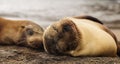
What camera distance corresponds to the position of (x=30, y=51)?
164 inches

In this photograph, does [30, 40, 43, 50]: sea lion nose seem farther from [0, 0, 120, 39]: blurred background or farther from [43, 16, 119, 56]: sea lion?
[0, 0, 120, 39]: blurred background

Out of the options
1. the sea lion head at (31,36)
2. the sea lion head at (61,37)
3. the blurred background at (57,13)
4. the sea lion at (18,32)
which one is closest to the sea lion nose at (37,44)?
the sea lion head at (31,36)

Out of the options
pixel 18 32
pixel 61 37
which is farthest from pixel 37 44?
pixel 61 37

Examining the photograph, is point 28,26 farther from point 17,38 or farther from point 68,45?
point 68,45

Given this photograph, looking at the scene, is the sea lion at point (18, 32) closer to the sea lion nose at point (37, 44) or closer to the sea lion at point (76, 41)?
the sea lion nose at point (37, 44)

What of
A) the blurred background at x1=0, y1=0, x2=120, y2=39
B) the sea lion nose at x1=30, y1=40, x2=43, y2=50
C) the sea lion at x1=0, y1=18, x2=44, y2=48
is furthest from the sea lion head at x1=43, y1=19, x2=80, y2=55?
the blurred background at x1=0, y1=0, x2=120, y2=39

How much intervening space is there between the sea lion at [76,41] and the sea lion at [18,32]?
51cm

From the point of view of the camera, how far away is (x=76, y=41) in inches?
142

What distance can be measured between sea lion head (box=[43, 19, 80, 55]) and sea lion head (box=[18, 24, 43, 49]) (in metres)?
0.33

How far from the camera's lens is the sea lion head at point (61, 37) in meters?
3.63

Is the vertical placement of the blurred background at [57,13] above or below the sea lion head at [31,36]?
above

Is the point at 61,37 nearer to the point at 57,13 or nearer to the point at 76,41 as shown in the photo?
the point at 76,41

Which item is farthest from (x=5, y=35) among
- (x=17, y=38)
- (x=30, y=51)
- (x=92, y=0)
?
(x=92, y=0)

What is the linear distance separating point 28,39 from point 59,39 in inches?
28.6
